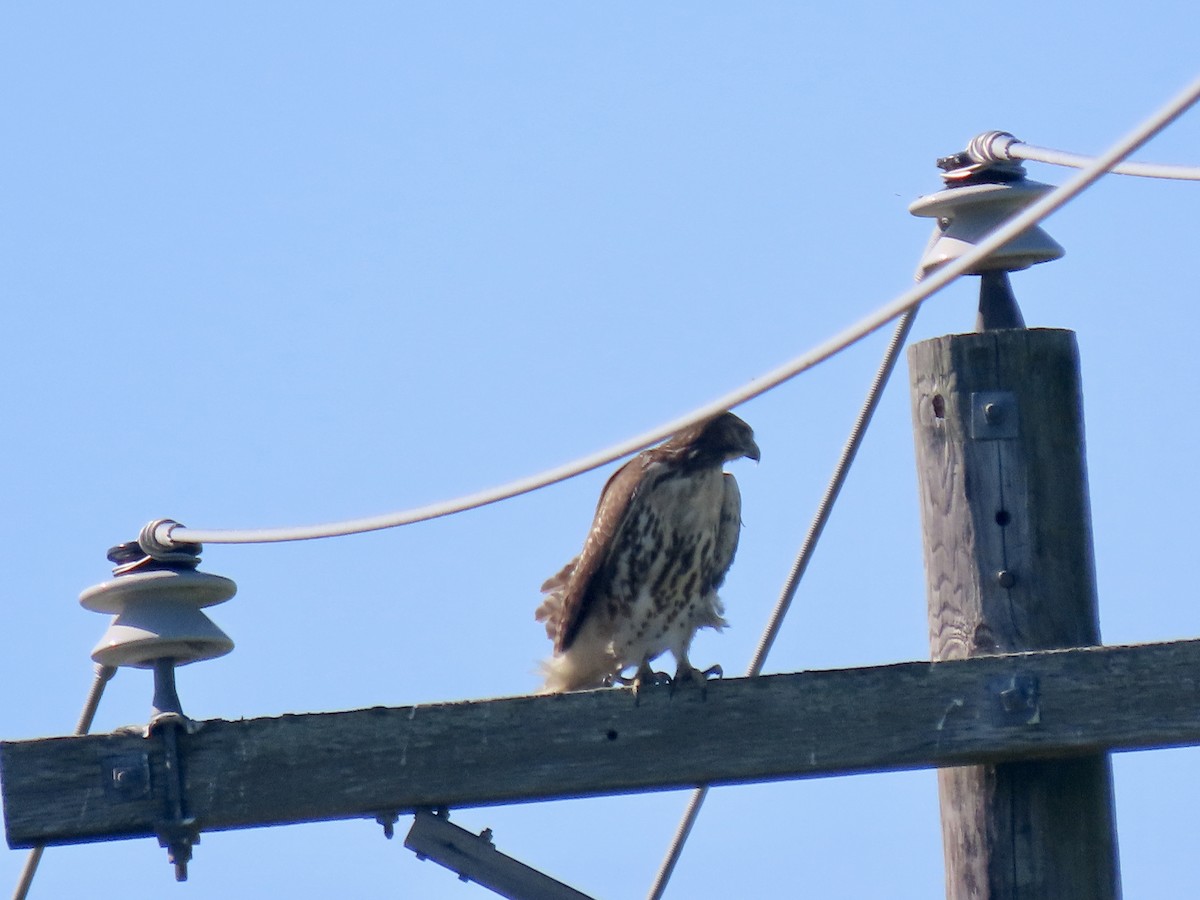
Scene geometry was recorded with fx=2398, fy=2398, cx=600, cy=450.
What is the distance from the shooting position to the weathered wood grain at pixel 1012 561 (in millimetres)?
5234

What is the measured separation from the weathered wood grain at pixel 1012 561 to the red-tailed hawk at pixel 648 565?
1749mm

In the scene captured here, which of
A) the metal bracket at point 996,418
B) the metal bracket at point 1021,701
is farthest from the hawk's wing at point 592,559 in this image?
the metal bracket at point 1021,701

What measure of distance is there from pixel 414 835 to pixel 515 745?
0.31 m

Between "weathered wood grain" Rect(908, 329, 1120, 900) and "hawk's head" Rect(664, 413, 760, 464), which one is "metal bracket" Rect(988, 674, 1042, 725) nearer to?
"weathered wood grain" Rect(908, 329, 1120, 900)

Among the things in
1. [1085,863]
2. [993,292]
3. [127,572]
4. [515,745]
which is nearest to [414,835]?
[515,745]

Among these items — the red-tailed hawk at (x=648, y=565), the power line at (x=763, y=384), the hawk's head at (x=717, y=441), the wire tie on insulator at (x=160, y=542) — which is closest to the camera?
the power line at (x=763, y=384)

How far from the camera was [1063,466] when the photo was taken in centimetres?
536

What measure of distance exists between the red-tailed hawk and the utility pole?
1753 millimetres

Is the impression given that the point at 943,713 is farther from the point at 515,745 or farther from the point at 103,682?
the point at 103,682

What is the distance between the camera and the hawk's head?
7.22 m

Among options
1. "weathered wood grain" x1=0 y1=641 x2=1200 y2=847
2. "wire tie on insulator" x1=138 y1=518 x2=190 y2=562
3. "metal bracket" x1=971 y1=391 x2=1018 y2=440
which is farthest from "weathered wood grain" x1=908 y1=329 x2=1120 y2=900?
"wire tie on insulator" x1=138 y1=518 x2=190 y2=562

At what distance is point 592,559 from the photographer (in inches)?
281

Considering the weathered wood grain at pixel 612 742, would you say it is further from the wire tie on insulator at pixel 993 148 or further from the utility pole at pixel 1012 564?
the wire tie on insulator at pixel 993 148

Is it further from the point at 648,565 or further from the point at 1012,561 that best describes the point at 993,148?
the point at 648,565
